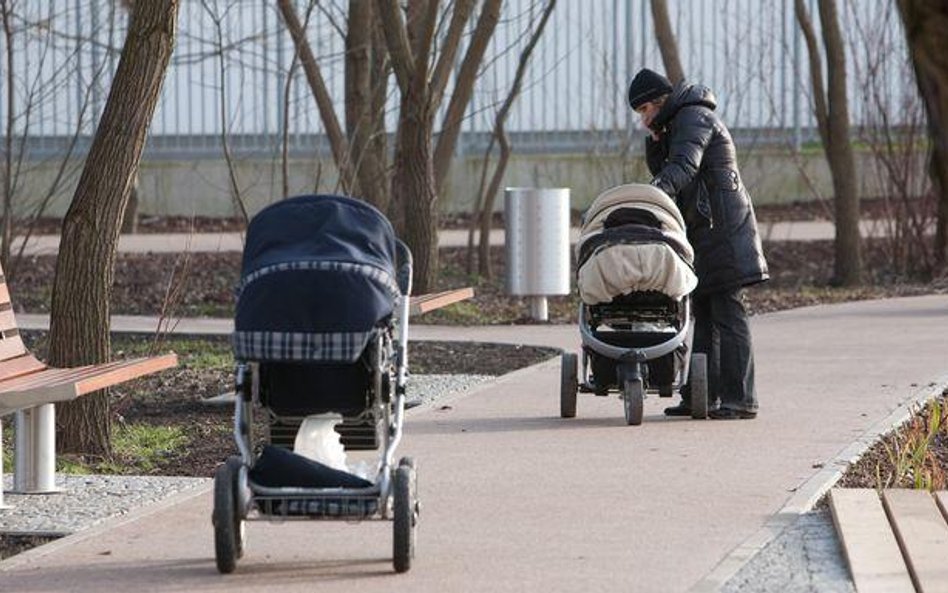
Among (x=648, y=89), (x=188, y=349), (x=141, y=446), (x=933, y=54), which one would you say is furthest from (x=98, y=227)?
(x=933, y=54)

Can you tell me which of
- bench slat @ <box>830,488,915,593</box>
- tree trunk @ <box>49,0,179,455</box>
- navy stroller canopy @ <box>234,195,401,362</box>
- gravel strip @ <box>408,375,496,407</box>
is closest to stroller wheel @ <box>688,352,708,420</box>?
gravel strip @ <box>408,375,496,407</box>

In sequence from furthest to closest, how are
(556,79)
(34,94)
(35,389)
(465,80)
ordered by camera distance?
(556,79) → (465,80) → (34,94) → (35,389)

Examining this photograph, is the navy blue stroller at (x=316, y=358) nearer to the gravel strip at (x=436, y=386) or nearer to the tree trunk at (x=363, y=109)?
the gravel strip at (x=436, y=386)

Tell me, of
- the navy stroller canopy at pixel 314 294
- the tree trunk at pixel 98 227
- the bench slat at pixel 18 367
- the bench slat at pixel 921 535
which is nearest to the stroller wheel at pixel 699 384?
the bench slat at pixel 921 535

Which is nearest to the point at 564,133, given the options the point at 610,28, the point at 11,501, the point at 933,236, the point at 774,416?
the point at 610,28

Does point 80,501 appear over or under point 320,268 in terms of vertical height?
→ under

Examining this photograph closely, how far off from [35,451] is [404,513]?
6.96 ft

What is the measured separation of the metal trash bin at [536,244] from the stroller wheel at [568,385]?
572cm

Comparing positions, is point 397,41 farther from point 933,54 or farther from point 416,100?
point 933,54

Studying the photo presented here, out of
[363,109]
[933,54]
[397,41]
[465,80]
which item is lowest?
[933,54]

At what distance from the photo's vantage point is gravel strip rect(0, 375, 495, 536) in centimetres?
702

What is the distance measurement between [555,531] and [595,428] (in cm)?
278

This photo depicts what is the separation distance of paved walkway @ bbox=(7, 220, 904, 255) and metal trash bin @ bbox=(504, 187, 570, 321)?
5517mm

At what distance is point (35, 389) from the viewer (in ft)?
22.7
